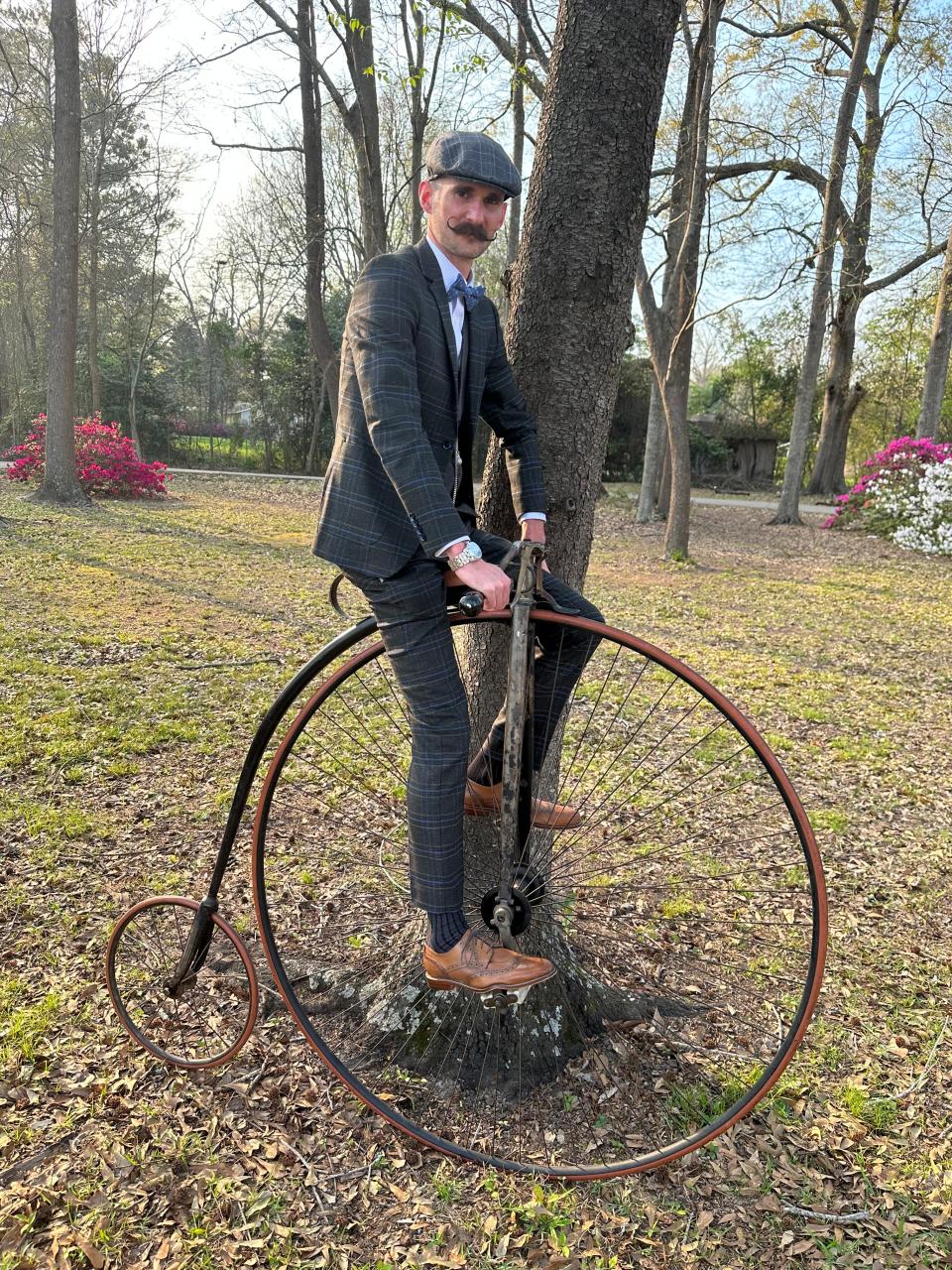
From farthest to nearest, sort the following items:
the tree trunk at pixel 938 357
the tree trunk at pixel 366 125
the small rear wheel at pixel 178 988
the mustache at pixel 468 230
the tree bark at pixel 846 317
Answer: the tree bark at pixel 846 317 → the tree trunk at pixel 938 357 → the tree trunk at pixel 366 125 → the small rear wheel at pixel 178 988 → the mustache at pixel 468 230

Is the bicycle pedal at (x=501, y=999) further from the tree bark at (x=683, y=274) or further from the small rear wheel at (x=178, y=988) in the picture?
the tree bark at (x=683, y=274)

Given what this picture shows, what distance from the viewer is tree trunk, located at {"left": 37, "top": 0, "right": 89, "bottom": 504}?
11031 millimetres

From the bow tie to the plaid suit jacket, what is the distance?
0.02 metres

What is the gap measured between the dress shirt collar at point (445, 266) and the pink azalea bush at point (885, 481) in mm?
13240

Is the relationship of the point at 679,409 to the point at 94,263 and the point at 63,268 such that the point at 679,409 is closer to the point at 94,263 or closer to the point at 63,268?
the point at 63,268

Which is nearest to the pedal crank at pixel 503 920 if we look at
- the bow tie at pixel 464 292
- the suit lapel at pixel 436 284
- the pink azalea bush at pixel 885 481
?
the suit lapel at pixel 436 284

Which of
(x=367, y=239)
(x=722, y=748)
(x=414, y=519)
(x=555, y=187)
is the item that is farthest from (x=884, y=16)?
(x=414, y=519)

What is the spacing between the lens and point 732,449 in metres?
27.2

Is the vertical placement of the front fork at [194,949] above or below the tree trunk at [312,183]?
below

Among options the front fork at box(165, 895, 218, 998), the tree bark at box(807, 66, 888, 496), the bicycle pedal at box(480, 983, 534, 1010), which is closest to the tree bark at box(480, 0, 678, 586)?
the bicycle pedal at box(480, 983, 534, 1010)

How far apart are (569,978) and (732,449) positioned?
88.0 ft

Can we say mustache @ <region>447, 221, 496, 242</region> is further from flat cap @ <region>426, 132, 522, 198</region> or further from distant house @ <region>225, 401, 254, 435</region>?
distant house @ <region>225, 401, 254, 435</region>

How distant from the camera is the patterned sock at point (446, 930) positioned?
6.59 ft

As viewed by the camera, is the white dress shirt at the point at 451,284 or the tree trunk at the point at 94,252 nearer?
the white dress shirt at the point at 451,284
